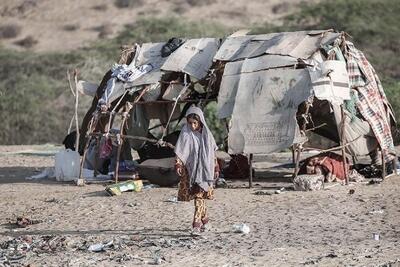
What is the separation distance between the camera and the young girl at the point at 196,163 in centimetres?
1009

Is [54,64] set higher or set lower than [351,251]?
higher

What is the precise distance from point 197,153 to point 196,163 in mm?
115

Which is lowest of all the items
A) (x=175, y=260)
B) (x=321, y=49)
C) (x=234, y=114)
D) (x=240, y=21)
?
(x=175, y=260)

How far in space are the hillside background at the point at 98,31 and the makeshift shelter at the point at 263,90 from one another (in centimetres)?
1392

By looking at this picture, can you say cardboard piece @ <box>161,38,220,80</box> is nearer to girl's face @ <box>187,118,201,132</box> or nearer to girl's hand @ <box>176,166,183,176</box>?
girl's face @ <box>187,118,201,132</box>

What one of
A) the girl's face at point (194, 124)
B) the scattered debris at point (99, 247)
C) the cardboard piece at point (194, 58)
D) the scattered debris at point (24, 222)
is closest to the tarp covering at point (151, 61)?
the cardboard piece at point (194, 58)

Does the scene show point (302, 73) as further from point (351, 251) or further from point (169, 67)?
point (351, 251)

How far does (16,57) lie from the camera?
39969 millimetres

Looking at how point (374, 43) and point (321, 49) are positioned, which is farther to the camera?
point (374, 43)

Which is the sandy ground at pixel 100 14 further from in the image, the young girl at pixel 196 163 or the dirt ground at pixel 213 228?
the young girl at pixel 196 163

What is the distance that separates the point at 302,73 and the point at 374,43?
25.9 meters

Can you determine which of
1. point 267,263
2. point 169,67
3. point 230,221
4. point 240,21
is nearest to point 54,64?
point 240,21

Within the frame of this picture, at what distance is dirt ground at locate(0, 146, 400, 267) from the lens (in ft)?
29.7

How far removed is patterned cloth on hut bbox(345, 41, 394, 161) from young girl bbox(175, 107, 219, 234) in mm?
4948
